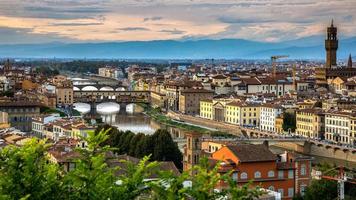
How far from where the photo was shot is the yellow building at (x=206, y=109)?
44.6 m

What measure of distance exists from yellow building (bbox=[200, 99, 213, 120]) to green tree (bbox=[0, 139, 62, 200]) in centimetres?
3874

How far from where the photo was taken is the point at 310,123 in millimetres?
34938

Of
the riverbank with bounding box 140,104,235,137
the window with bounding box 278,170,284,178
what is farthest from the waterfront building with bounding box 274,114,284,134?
the window with bounding box 278,170,284,178

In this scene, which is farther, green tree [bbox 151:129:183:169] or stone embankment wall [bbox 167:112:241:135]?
stone embankment wall [bbox 167:112:241:135]

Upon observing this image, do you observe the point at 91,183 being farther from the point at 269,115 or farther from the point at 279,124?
the point at 269,115

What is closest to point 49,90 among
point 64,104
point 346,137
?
point 64,104

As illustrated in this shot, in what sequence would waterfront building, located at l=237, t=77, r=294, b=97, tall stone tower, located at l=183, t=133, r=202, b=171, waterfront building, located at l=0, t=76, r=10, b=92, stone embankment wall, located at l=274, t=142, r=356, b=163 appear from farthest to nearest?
waterfront building, located at l=0, t=76, r=10, b=92
waterfront building, located at l=237, t=77, r=294, b=97
stone embankment wall, located at l=274, t=142, r=356, b=163
tall stone tower, located at l=183, t=133, r=202, b=171

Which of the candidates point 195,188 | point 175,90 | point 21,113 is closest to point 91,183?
point 195,188

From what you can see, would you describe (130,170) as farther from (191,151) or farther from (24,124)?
(24,124)

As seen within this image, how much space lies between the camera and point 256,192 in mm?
5668

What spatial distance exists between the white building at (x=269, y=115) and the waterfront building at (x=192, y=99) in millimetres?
9766

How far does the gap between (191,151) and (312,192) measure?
2999 mm

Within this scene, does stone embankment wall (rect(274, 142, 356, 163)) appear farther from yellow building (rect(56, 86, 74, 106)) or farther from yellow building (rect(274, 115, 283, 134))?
yellow building (rect(56, 86, 74, 106))

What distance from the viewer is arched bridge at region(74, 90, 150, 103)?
185ft
